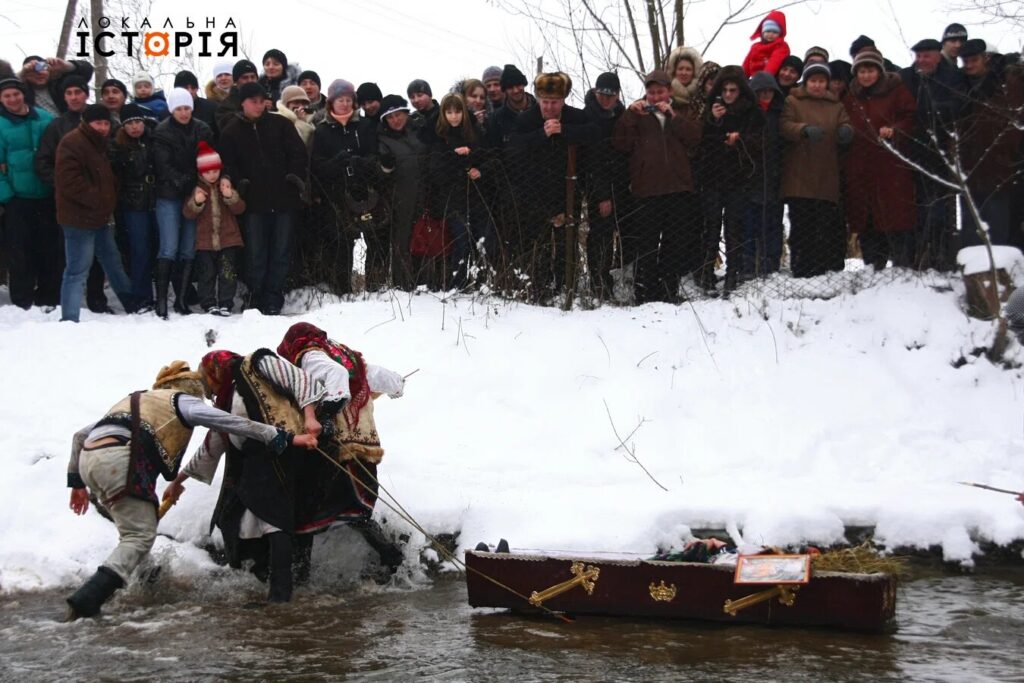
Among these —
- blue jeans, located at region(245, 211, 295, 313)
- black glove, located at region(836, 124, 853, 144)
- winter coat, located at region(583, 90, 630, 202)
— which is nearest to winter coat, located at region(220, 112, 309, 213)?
blue jeans, located at region(245, 211, 295, 313)

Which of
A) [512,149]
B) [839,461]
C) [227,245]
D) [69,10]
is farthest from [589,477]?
[69,10]

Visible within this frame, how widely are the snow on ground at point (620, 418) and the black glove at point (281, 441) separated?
119 cm

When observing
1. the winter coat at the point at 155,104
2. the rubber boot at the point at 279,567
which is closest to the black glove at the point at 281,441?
the rubber boot at the point at 279,567

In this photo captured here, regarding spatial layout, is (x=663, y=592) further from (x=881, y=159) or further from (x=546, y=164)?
(x=881, y=159)

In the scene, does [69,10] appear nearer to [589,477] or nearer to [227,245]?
[227,245]

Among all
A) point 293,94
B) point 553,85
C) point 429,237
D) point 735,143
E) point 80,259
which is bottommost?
point 80,259

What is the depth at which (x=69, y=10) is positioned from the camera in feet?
69.4

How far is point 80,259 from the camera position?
10.9m

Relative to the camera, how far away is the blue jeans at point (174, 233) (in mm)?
11125

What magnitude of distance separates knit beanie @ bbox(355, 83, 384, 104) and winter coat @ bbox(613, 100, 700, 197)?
2.27 meters

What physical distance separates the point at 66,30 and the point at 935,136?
1532cm


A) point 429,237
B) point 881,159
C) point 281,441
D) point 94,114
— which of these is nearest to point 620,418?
point 429,237

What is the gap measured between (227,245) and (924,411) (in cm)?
604

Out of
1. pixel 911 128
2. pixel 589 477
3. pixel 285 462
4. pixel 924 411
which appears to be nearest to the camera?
pixel 285 462
